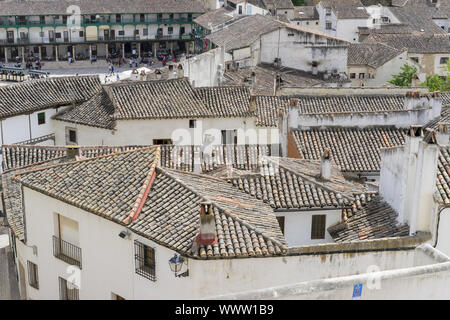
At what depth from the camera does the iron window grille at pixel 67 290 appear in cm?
2039

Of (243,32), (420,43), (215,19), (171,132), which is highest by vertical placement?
(215,19)

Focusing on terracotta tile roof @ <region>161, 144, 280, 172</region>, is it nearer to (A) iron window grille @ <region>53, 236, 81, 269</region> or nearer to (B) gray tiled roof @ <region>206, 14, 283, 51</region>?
(A) iron window grille @ <region>53, 236, 81, 269</region>

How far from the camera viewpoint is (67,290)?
20.8 m

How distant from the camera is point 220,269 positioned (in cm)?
1697

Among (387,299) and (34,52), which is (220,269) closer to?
(387,299)

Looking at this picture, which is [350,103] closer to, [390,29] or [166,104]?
[166,104]

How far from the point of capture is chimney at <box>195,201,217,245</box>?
16.8 meters

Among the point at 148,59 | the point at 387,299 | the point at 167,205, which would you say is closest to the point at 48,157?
the point at 167,205

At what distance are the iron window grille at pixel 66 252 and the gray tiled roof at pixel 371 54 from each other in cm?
5208

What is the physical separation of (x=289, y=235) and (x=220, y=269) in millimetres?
5606

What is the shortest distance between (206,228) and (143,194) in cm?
284

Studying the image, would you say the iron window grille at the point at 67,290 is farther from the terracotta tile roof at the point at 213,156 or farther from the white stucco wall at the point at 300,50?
the white stucco wall at the point at 300,50

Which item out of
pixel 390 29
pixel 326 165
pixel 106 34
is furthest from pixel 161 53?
pixel 326 165

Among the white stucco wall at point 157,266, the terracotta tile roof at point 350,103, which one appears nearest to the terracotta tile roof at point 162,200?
the white stucco wall at point 157,266
